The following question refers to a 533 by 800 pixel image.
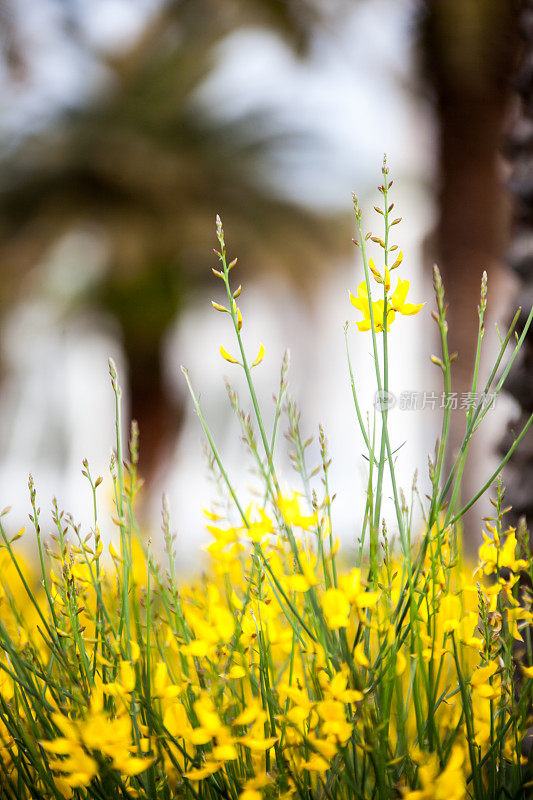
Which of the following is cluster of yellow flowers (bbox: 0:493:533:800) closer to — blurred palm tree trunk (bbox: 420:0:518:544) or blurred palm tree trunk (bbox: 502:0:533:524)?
blurred palm tree trunk (bbox: 502:0:533:524)

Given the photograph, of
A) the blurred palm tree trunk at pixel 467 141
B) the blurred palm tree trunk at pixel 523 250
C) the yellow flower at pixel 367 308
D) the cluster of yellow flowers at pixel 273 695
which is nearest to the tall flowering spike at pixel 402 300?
the yellow flower at pixel 367 308

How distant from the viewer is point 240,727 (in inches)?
44.5

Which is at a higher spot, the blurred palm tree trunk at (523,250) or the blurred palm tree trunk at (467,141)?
the blurred palm tree trunk at (467,141)

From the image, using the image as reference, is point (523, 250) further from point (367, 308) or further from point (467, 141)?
point (467, 141)

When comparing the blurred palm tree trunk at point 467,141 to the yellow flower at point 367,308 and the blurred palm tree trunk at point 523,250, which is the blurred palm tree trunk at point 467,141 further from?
the yellow flower at point 367,308

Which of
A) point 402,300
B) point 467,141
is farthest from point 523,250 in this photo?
point 467,141

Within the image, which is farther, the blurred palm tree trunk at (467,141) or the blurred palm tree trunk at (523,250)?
the blurred palm tree trunk at (467,141)

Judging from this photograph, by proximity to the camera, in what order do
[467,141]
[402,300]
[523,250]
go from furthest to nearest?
[467,141]
[523,250]
[402,300]

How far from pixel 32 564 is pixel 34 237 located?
15.9ft

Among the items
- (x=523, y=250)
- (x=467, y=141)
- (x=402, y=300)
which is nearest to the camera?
(x=402, y=300)

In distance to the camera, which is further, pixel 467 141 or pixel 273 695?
pixel 467 141

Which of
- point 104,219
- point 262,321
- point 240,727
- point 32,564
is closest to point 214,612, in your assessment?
point 240,727

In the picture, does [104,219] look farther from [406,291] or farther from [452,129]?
[406,291]

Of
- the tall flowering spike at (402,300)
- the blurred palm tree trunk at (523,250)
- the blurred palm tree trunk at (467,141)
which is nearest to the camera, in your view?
the tall flowering spike at (402,300)
